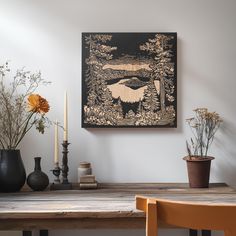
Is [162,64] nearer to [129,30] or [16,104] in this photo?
[129,30]

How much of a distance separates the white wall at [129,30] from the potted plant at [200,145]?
0.06 m

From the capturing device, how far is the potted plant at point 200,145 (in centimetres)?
194

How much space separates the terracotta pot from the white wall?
209 millimetres

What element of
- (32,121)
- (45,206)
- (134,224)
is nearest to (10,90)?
(32,121)

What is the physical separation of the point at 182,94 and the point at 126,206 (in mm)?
929

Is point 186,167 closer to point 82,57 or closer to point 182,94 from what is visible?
point 182,94

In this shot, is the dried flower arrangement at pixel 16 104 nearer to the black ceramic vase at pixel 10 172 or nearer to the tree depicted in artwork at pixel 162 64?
the black ceramic vase at pixel 10 172

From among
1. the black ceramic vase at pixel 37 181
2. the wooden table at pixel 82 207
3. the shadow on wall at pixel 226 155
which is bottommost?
the wooden table at pixel 82 207

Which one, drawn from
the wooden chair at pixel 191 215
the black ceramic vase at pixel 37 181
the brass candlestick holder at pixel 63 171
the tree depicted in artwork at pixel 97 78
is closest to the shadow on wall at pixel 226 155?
the tree depicted in artwork at pixel 97 78

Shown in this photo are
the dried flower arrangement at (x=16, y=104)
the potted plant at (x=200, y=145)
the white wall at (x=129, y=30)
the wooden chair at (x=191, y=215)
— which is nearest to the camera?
the wooden chair at (x=191, y=215)

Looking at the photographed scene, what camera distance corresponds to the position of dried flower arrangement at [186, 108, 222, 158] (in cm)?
207

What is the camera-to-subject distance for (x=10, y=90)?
84.5 inches

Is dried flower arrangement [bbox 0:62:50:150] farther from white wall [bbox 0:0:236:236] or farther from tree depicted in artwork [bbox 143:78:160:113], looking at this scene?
tree depicted in artwork [bbox 143:78:160:113]

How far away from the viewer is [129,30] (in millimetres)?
2166
